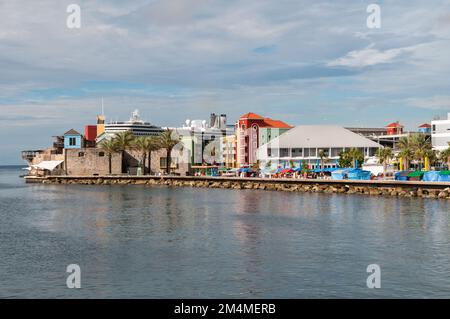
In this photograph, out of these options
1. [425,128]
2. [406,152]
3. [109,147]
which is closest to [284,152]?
[406,152]

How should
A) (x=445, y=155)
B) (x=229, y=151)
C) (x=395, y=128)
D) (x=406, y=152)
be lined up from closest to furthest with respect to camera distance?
1. (x=445, y=155)
2. (x=406, y=152)
3. (x=229, y=151)
4. (x=395, y=128)

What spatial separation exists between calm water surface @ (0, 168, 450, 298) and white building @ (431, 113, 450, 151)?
164ft

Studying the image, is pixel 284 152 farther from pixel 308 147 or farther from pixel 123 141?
pixel 123 141

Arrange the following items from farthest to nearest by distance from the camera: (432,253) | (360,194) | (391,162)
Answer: (391,162), (360,194), (432,253)

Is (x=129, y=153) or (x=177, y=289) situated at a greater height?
(x=129, y=153)

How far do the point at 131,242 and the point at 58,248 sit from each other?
4656 millimetres

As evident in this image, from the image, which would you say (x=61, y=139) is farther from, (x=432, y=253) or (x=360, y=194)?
(x=432, y=253)

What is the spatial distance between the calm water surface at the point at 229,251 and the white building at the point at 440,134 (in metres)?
49.9

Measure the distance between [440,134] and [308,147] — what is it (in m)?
28.6

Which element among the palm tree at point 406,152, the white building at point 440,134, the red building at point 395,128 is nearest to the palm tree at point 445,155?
the palm tree at point 406,152

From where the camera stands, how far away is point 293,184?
98.2 metres

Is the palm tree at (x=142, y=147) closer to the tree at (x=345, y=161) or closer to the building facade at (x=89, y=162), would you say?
the building facade at (x=89, y=162)

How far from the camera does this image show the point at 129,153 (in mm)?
132875
